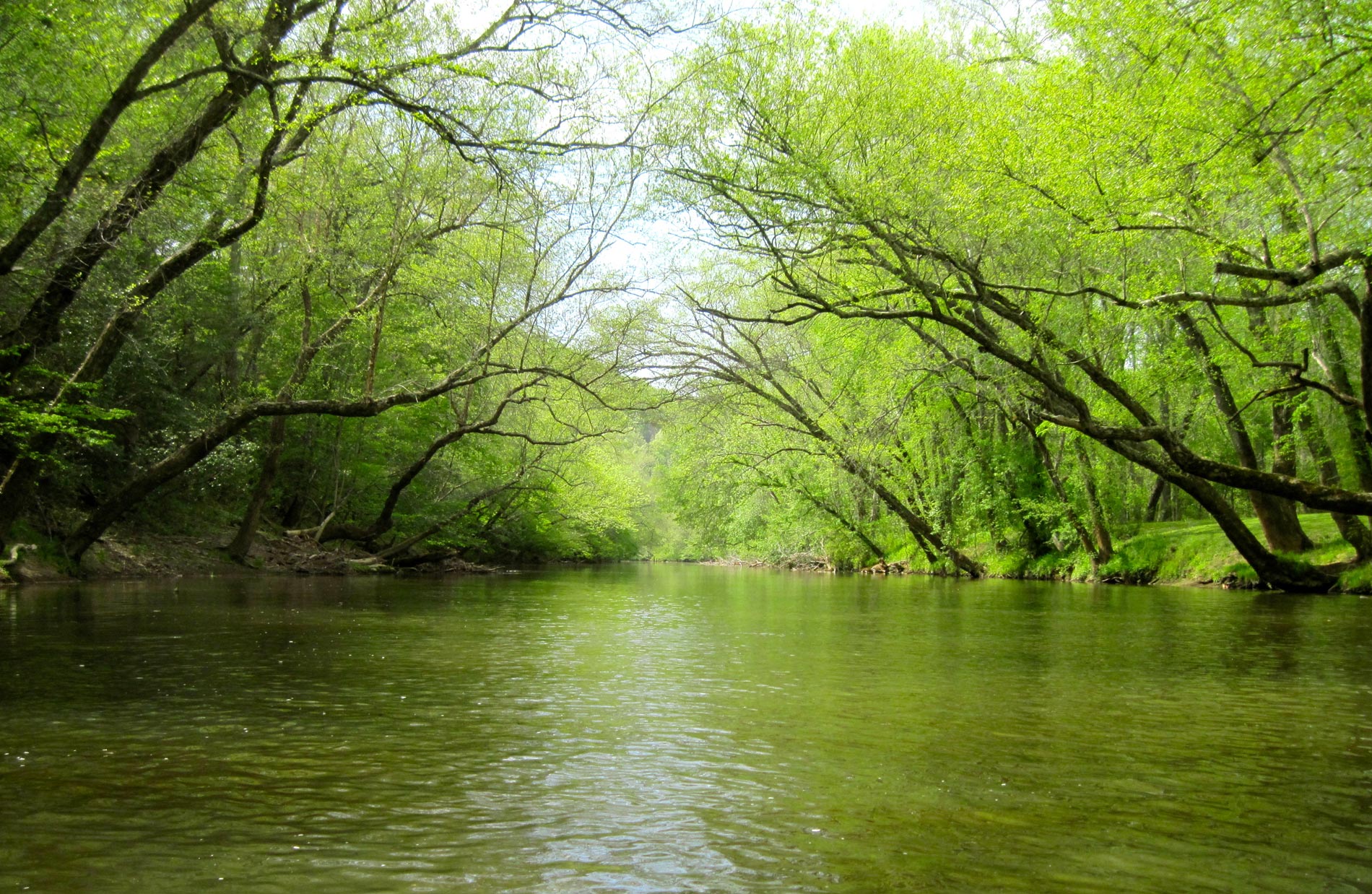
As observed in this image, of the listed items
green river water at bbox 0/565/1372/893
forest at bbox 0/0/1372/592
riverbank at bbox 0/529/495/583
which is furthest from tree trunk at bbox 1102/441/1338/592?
riverbank at bbox 0/529/495/583

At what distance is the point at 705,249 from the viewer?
88.9ft

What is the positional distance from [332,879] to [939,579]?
87.3 feet

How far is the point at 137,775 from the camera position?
469 cm

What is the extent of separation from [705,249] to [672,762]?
2314cm

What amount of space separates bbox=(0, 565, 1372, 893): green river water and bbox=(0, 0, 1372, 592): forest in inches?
249

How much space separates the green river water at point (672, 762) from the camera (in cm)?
359

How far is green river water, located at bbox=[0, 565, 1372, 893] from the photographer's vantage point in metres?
3.59

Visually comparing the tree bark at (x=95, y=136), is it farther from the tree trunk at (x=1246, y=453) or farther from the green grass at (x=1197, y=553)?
the green grass at (x=1197, y=553)

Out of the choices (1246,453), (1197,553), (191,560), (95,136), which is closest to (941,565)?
(1197,553)

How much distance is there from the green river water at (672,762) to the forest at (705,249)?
632cm

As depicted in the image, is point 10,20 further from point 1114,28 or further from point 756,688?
point 1114,28

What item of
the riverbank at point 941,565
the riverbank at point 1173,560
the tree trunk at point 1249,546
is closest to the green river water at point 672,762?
the tree trunk at point 1249,546

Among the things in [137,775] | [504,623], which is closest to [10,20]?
[504,623]

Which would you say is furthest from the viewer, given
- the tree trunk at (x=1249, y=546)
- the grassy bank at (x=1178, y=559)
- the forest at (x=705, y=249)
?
the grassy bank at (x=1178, y=559)
